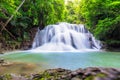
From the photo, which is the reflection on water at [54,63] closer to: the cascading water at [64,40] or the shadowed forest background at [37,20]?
the shadowed forest background at [37,20]

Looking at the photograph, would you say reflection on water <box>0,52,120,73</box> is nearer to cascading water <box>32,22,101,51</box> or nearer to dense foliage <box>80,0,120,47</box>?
dense foliage <box>80,0,120,47</box>

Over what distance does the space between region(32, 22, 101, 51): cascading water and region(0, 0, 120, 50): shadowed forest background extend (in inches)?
27.3

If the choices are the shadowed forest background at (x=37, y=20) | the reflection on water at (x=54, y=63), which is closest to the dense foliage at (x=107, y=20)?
the shadowed forest background at (x=37, y=20)

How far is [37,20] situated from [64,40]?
12.0 ft

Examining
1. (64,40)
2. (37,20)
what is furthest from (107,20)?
(37,20)

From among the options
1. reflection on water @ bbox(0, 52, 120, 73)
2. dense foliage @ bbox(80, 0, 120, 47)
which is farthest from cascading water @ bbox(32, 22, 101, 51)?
reflection on water @ bbox(0, 52, 120, 73)

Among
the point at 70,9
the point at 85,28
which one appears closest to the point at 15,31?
the point at 85,28

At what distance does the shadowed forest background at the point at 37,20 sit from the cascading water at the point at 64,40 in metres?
0.69

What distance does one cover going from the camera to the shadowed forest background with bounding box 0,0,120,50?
15039mm

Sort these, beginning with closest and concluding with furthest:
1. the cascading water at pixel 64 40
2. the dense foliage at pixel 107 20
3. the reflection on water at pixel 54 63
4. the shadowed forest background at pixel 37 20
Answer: the reflection on water at pixel 54 63
the shadowed forest background at pixel 37 20
the dense foliage at pixel 107 20
the cascading water at pixel 64 40

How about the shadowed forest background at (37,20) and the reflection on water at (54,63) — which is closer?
the reflection on water at (54,63)

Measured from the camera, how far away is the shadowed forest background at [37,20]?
49.3 ft

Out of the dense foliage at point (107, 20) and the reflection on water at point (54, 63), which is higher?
the dense foliage at point (107, 20)

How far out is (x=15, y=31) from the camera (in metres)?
17.6
